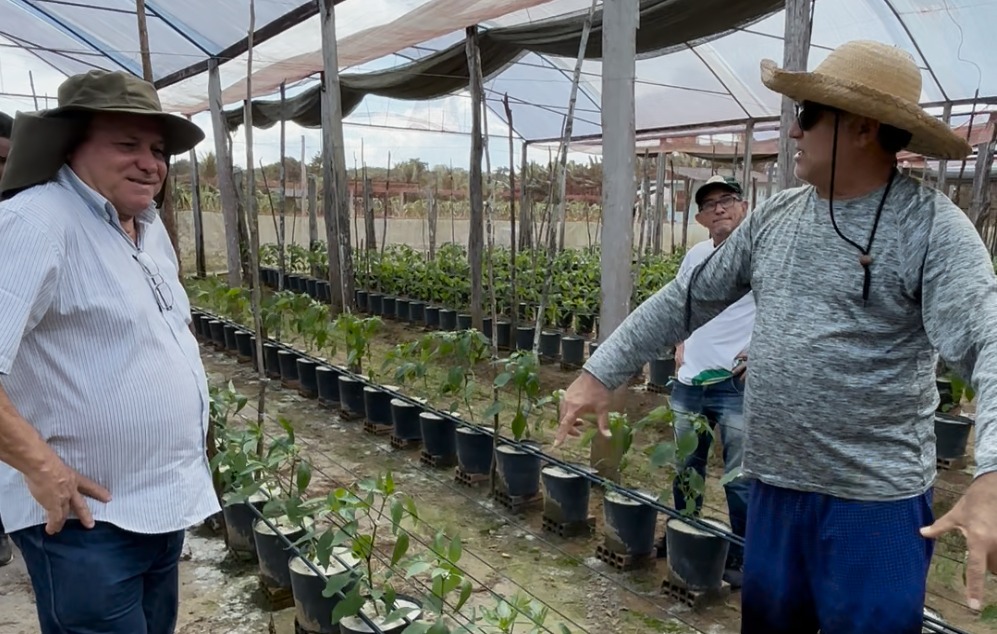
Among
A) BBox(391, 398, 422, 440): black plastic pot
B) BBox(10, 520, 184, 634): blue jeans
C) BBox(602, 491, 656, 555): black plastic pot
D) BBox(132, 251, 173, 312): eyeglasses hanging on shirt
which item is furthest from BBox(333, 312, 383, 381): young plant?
BBox(10, 520, 184, 634): blue jeans

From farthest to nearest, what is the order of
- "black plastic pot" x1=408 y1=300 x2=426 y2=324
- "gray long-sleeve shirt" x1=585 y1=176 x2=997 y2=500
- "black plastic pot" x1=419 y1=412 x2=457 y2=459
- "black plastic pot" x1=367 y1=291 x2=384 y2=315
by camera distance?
"black plastic pot" x1=367 y1=291 x2=384 y2=315 → "black plastic pot" x1=408 y1=300 x2=426 y2=324 → "black plastic pot" x1=419 y1=412 x2=457 y2=459 → "gray long-sleeve shirt" x1=585 y1=176 x2=997 y2=500

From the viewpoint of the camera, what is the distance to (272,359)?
17.8 feet

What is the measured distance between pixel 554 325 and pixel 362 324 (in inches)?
104

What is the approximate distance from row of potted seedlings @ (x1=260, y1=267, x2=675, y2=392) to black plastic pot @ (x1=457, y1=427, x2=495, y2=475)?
100 cm

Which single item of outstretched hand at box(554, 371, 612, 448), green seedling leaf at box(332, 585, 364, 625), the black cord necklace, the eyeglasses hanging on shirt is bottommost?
green seedling leaf at box(332, 585, 364, 625)

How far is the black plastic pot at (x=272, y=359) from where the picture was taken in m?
5.39

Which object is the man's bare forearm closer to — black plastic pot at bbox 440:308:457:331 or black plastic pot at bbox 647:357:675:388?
black plastic pot at bbox 647:357:675:388

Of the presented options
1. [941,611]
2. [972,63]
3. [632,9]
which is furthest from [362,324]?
[972,63]

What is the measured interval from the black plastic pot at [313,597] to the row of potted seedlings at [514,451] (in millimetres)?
1008

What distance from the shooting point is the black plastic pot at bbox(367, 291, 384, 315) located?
319 inches

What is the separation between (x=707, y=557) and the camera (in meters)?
2.38

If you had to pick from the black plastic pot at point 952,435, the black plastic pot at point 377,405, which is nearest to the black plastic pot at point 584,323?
the black plastic pot at point 377,405

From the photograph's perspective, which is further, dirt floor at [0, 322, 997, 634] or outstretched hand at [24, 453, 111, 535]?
dirt floor at [0, 322, 997, 634]

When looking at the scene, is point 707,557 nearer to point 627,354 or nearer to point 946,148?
point 627,354
